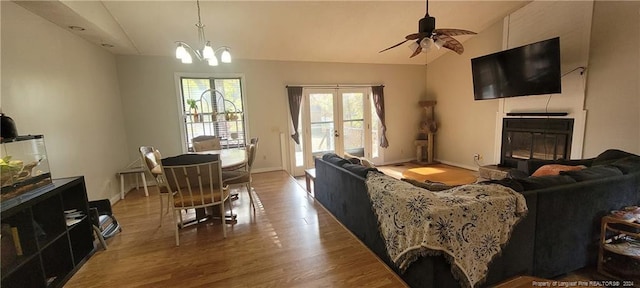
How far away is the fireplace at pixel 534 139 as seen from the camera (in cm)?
395

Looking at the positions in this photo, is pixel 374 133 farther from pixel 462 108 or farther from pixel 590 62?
pixel 590 62

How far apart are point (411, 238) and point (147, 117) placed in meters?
4.91

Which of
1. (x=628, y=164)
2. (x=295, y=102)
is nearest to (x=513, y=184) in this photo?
(x=628, y=164)

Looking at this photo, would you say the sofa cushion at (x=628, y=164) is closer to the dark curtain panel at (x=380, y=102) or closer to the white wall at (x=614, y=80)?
the white wall at (x=614, y=80)

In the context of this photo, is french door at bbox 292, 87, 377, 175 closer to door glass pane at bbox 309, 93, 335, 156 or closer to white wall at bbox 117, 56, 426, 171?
door glass pane at bbox 309, 93, 335, 156

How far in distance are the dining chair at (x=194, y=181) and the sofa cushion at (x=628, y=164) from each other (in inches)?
142

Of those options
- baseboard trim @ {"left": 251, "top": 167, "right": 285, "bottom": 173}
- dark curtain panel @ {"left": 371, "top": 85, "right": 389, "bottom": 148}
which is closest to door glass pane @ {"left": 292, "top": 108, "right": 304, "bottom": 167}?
baseboard trim @ {"left": 251, "top": 167, "right": 285, "bottom": 173}

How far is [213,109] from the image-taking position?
16.6 feet

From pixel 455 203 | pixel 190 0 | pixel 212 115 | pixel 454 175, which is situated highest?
pixel 190 0

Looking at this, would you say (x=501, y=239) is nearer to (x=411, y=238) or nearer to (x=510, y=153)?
(x=411, y=238)

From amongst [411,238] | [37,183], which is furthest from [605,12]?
[37,183]

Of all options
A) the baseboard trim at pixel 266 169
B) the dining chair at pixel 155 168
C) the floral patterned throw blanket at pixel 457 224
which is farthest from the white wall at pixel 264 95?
the floral patterned throw blanket at pixel 457 224

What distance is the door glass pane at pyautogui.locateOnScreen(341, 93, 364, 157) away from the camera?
6016 mm

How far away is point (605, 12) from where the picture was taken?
3383 millimetres
